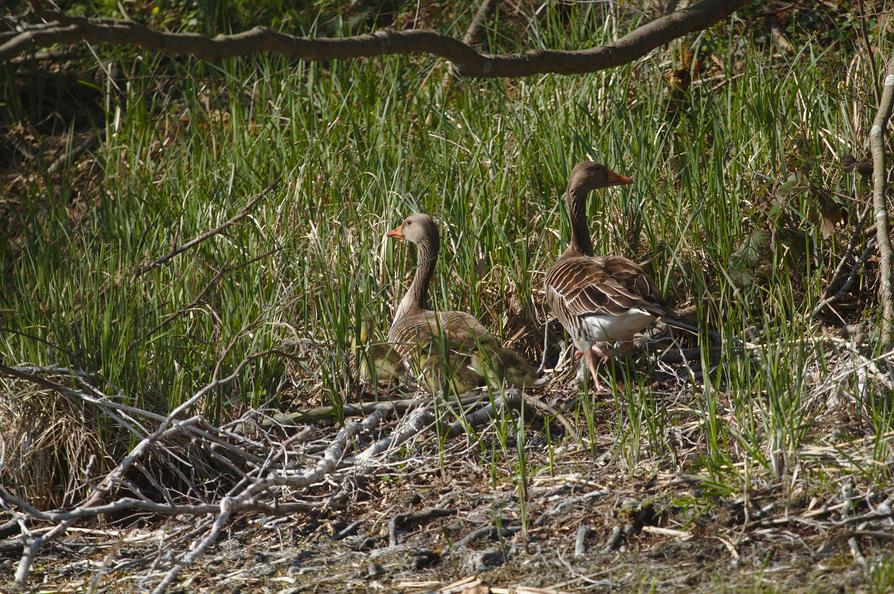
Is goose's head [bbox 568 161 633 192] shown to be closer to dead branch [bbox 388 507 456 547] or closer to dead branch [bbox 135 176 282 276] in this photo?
dead branch [bbox 135 176 282 276]

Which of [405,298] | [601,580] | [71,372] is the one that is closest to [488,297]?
[405,298]

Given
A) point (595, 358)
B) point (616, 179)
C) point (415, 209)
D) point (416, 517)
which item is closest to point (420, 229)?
point (415, 209)

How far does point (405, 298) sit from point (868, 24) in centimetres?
387

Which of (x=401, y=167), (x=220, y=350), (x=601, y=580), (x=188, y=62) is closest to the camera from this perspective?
(x=601, y=580)

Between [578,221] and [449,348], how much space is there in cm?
120

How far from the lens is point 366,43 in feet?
12.5

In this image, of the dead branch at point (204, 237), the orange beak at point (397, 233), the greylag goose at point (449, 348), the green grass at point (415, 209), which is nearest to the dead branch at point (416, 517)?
the greylag goose at point (449, 348)

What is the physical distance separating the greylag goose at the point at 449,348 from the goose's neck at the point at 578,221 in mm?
695

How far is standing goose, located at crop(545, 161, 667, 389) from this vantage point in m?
5.22

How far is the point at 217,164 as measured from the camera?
7383mm

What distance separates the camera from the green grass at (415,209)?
17.6 feet

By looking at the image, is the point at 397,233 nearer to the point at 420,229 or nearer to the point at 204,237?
the point at 420,229

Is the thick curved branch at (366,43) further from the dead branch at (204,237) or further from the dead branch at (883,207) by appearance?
the dead branch at (204,237)

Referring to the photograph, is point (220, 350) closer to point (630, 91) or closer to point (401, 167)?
point (401, 167)
